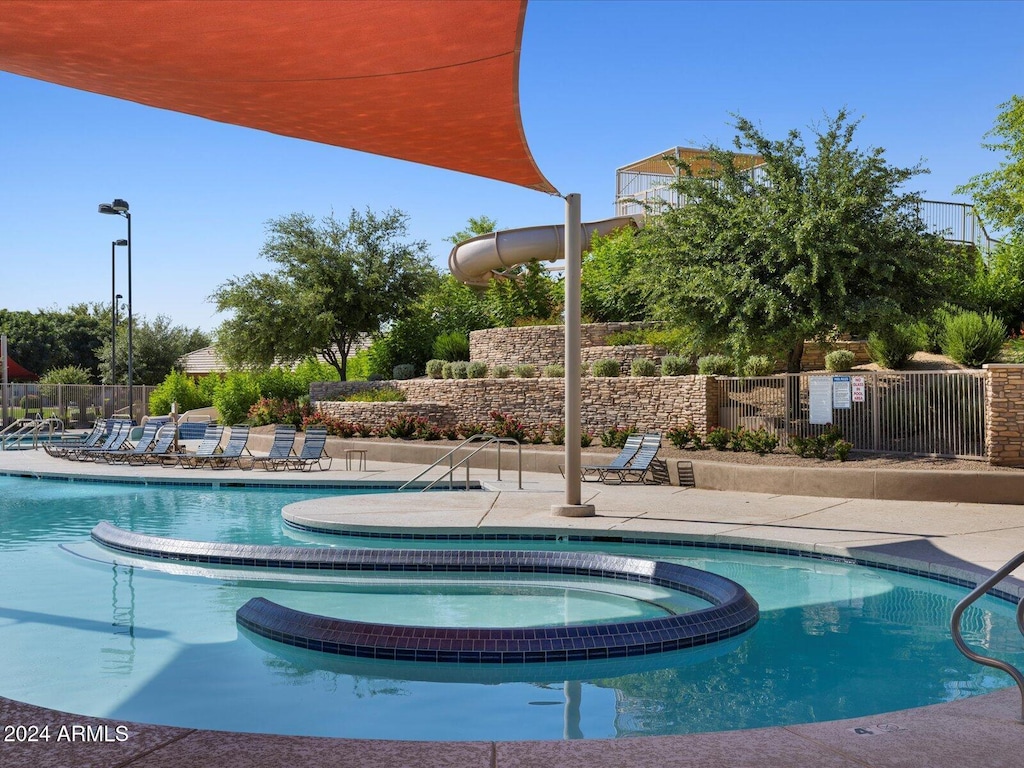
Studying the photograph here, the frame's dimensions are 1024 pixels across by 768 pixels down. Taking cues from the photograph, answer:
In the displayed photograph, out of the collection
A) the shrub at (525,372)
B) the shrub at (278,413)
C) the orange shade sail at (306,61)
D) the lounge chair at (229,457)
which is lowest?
the lounge chair at (229,457)

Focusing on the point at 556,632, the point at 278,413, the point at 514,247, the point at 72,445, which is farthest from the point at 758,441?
the point at 72,445

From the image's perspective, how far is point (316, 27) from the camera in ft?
16.2

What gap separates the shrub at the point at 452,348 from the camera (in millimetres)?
26875

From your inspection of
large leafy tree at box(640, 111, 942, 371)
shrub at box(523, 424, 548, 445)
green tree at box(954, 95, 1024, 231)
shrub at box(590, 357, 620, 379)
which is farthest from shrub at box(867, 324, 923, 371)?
green tree at box(954, 95, 1024, 231)

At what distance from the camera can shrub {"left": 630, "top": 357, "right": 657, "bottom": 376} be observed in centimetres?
1977

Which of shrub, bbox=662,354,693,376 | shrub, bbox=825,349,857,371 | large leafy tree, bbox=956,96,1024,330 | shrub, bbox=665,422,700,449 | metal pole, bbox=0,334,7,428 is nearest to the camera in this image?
shrub, bbox=665,422,700,449

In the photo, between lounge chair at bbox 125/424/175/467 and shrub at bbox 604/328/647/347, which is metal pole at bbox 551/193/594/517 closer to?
shrub at bbox 604/328/647/347

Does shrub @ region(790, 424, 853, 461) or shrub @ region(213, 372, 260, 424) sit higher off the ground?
shrub @ region(213, 372, 260, 424)

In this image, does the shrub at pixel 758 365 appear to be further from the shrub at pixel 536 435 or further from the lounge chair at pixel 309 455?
the lounge chair at pixel 309 455

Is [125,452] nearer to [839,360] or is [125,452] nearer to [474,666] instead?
[839,360]

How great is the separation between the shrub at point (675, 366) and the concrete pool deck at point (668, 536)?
430 centimetres

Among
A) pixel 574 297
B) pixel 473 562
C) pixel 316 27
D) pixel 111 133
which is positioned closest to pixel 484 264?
pixel 111 133

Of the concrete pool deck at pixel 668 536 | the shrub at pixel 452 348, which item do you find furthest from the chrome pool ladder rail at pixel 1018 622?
the shrub at pixel 452 348

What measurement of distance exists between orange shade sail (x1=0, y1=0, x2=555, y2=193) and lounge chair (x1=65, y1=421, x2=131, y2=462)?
15447mm
